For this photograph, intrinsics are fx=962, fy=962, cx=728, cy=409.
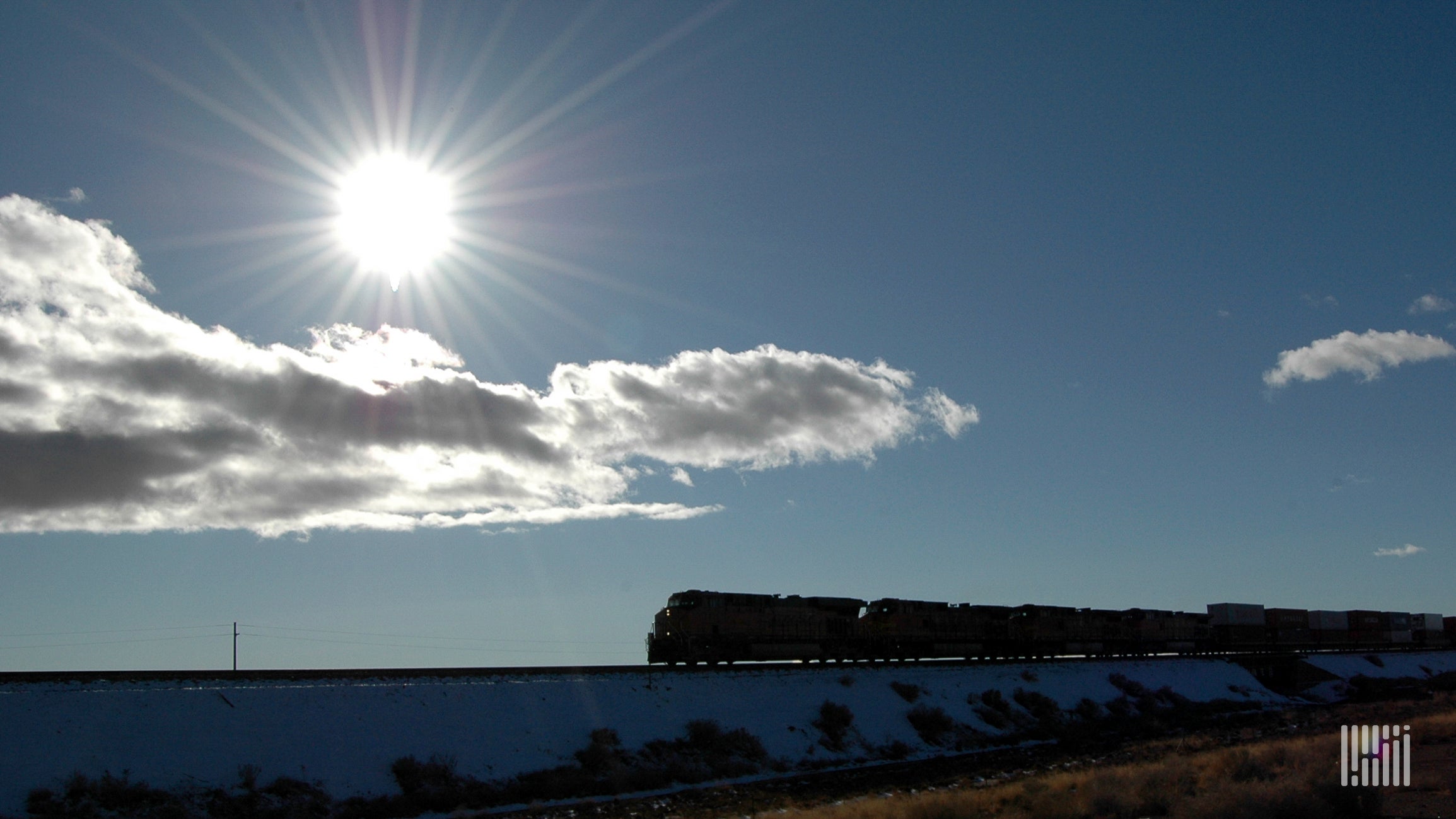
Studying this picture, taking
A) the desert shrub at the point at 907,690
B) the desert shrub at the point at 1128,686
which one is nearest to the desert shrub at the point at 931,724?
the desert shrub at the point at 907,690

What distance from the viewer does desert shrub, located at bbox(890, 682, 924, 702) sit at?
42713 millimetres

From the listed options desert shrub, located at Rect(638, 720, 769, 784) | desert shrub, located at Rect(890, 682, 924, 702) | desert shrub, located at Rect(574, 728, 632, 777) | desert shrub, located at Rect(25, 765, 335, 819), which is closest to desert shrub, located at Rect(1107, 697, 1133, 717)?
desert shrub, located at Rect(890, 682, 924, 702)

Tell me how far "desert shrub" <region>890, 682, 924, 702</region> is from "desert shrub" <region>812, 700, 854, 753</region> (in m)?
4.47

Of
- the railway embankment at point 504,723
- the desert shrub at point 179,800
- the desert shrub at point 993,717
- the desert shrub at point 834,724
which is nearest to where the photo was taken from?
the desert shrub at point 179,800

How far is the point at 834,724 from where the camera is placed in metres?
37.5

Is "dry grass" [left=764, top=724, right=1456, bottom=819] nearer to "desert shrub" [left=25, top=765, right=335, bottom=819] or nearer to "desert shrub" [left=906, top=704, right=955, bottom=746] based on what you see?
"desert shrub" [left=906, top=704, right=955, bottom=746]

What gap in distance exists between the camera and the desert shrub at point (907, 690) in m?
42.7

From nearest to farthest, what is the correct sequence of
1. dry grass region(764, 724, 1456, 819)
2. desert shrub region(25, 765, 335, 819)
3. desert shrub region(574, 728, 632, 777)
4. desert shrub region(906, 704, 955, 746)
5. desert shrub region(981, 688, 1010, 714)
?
dry grass region(764, 724, 1456, 819) < desert shrub region(25, 765, 335, 819) < desert shrub region(574, 728, 632, 777) < desert shrub region(906, 704, 955, 746) < desert shrub region(981, 688, 1010, 714)

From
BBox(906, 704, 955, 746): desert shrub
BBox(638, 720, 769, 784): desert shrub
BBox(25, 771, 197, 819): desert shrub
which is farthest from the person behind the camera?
BBox(906, 704, 955, 746): desert shrub

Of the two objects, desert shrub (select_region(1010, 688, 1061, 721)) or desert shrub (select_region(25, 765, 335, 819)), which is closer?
desert shrub (select_region(25, 765, 335, 819))

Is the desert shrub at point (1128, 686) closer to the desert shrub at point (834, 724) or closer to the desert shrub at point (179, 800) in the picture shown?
the desert shrub at point (834, 724)

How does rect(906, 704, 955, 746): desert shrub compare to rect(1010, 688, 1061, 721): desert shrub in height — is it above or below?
above

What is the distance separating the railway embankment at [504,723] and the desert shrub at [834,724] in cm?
7

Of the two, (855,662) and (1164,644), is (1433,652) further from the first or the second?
(855,662)
